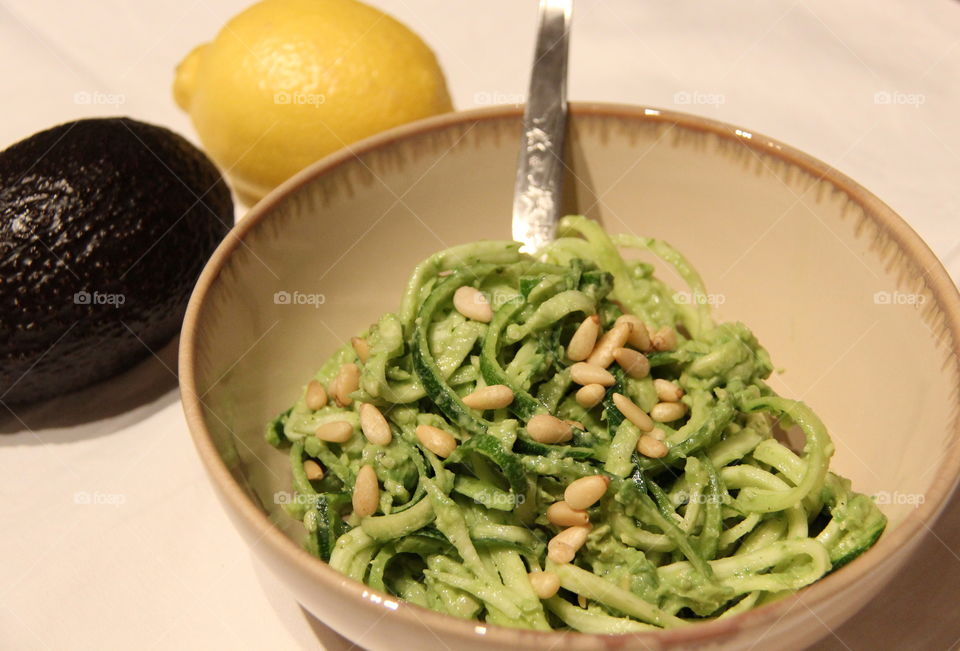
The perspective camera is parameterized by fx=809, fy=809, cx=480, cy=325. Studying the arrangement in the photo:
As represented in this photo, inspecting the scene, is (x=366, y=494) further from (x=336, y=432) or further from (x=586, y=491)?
(x=586, y=491)

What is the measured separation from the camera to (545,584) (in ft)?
4.50

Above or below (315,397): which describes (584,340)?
above

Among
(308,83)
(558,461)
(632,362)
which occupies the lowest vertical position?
(558,461)

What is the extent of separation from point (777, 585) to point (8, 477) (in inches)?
66.4

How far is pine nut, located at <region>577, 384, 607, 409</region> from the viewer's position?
1575 mm

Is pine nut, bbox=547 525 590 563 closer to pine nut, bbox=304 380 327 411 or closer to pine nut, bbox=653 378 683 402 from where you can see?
pine nut, bbox=653 378 683 402

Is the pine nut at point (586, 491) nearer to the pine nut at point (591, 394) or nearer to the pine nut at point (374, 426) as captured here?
the pine nut at point (591, 394)

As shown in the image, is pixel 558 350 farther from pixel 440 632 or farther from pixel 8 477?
pixel 8 477

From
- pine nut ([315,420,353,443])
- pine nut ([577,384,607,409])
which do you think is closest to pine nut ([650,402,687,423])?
pine nut ([577,384,607,409])

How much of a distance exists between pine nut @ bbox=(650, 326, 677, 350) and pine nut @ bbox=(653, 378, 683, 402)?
96 mm

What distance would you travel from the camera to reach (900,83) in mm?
2623

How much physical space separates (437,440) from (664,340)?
55 cm

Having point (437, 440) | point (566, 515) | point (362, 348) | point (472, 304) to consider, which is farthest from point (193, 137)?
point (566, 515)

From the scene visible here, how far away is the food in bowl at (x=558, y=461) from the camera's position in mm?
1401
